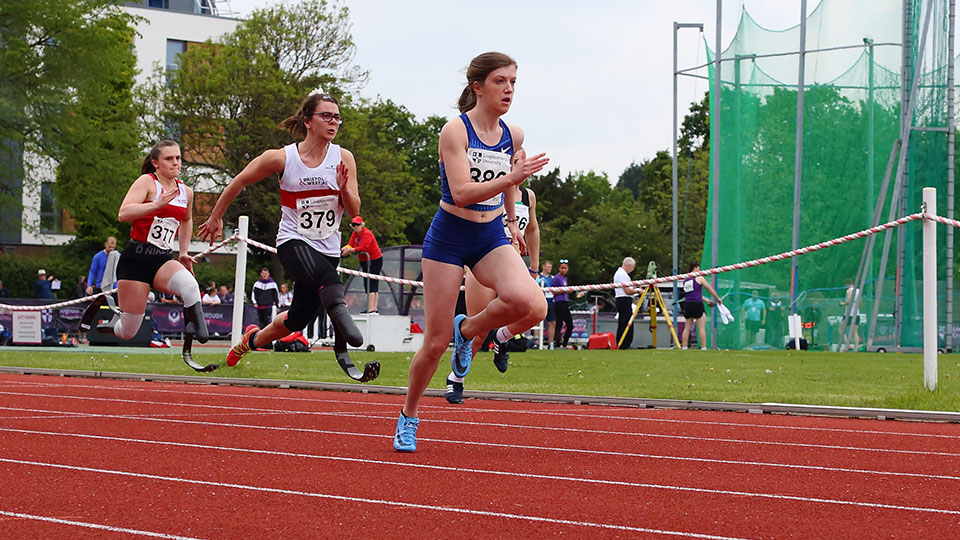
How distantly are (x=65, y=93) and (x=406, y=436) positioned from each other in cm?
3163

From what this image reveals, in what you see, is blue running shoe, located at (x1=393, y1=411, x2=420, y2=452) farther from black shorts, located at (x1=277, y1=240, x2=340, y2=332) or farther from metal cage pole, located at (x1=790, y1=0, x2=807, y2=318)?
metal cage pole, located at (x1=790, y1=0, x2=807, y2=318)

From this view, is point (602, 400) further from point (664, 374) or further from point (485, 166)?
point (664, 374)

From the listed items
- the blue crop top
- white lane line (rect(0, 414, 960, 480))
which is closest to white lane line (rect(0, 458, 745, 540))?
white lane line (rect(0, 414, 960, 480))

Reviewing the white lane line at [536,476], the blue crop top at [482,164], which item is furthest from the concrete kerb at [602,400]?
the white lane line at [536,476]

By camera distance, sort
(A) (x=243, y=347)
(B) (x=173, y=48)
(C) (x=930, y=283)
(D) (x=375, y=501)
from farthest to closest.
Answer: (B) (x=173, y=48) < (A) (x=243, y=347) < (C) (x=930, y=283) < (D) (x=375, y=501)

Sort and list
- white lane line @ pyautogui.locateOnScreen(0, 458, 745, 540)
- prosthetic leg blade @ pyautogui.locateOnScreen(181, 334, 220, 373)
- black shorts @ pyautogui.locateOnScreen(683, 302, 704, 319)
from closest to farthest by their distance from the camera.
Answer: white lane line @ pyautogui.locateOnScreen(0, 458, 745, 540), prosthetic leg blade @ pyautogui.locateOnScreen(181, 334, 220, 373), black shorts @ pyautogui.locateOnScreen(683, 302, 704, 319)

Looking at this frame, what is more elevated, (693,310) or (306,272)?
Answer: (306,272)

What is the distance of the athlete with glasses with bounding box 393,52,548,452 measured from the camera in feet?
21.1

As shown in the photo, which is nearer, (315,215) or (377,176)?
(315,215)

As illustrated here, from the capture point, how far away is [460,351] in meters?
8.56

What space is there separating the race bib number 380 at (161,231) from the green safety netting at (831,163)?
16.1 meters

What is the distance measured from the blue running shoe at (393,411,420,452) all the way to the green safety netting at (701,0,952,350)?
61.5ft

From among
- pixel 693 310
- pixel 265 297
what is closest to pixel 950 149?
pixel 693 310

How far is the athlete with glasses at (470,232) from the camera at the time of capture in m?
6.43
